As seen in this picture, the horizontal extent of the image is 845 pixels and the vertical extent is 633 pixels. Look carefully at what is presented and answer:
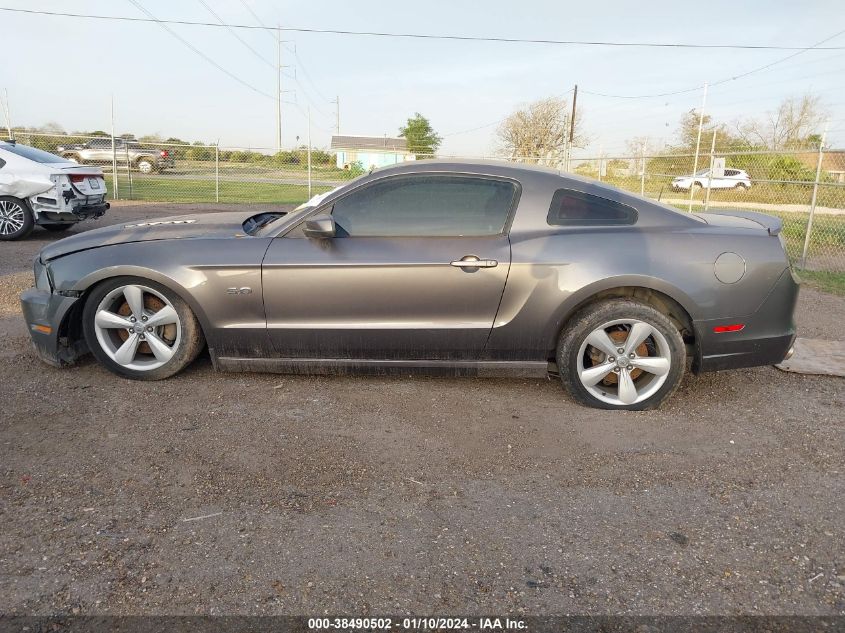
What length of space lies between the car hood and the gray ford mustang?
6 cm

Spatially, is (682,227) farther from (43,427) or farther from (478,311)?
(43,427)

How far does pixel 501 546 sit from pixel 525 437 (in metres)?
1.02

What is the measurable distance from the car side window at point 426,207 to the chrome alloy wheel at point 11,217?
8305mm

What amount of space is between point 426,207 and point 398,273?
1.52 feet

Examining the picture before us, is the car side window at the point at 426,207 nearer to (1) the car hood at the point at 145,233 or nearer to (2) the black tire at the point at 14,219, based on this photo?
(1) the car hood at the point at 145,233

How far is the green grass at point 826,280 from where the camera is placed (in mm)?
7461


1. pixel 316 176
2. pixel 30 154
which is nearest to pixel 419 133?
pixel 316 176

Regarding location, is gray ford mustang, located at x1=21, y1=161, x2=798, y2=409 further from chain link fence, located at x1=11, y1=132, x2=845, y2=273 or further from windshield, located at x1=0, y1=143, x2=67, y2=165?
chain link fence, located at x1=11, y1=132, x2=845, y2=273

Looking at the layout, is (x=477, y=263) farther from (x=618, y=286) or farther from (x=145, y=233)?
(x=145, y=233)

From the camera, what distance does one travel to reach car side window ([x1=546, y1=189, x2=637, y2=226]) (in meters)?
3.73

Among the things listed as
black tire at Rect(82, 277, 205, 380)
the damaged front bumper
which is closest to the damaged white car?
the damaged front bumper

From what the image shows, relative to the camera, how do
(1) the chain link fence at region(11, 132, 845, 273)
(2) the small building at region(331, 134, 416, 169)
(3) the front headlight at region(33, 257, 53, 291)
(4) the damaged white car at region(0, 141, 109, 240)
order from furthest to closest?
(2) the small building at region(331, 134, 416, 169)
(1) the chain link fence at region(11, 132, 845, 273)
(4) the damaged white car at region(0, 141, 109, 240)
(3) the front headlight at region(33, 257, 53, 291)

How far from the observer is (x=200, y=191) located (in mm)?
21875

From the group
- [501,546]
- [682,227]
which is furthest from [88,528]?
[682,227]
